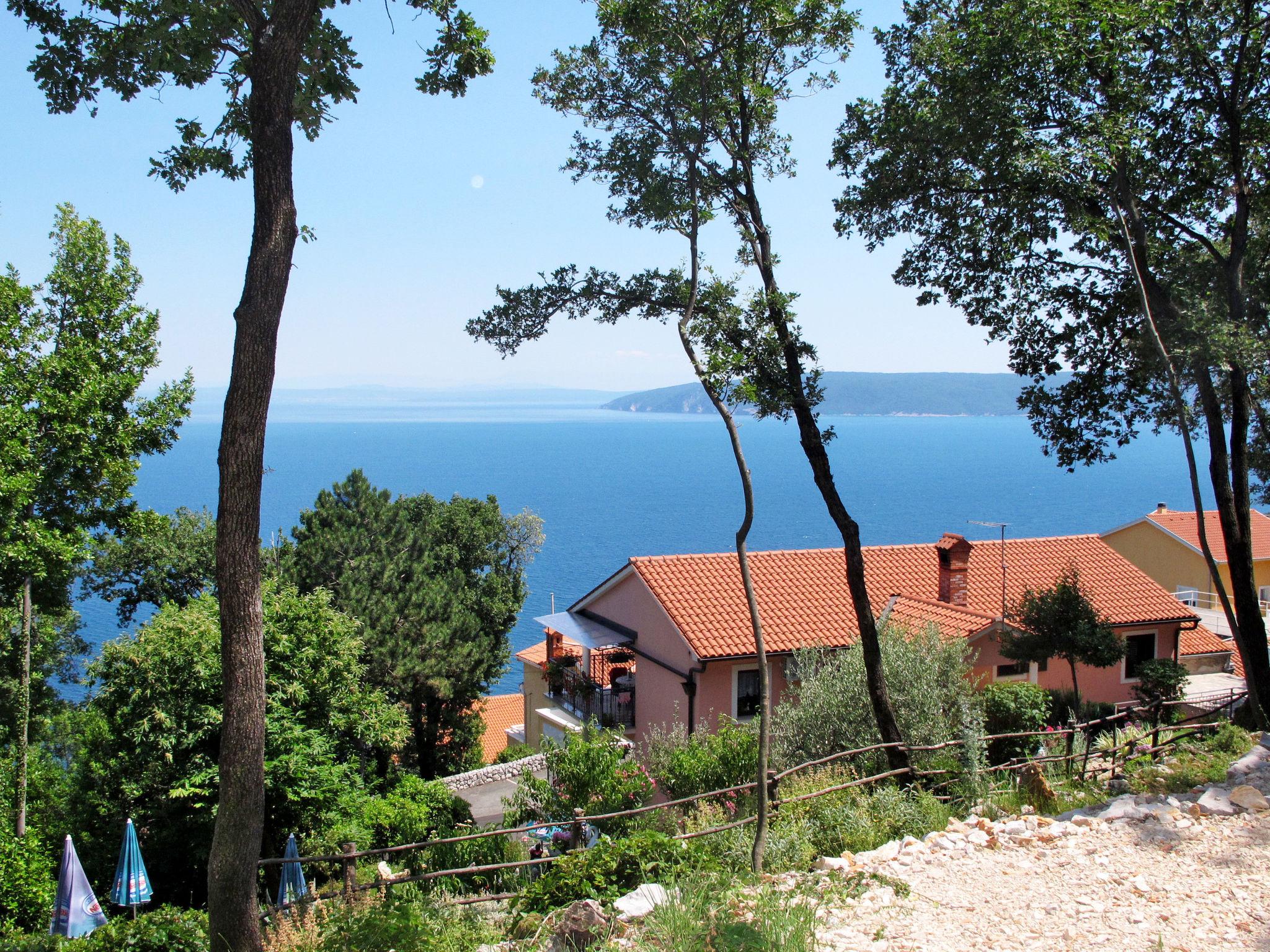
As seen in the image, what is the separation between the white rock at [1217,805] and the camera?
727cm

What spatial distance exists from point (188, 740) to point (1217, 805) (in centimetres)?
1405

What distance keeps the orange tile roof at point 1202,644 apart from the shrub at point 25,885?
2599 centimetres

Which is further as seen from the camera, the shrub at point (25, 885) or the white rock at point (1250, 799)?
the shrub at point (25, 885)

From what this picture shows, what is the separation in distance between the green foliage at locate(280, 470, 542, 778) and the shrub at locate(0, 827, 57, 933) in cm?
1104

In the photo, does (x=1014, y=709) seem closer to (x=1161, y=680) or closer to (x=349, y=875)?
(x=1161, y=680)

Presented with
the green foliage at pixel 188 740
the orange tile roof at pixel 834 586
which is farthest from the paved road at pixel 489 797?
the green foliage at pixel 188 740

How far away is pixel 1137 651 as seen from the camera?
21344 mm

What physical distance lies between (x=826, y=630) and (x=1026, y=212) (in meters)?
10.4

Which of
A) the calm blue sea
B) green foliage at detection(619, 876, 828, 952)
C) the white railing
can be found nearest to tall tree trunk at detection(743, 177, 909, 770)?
green foliage at detection(619, 876, 828, 952)

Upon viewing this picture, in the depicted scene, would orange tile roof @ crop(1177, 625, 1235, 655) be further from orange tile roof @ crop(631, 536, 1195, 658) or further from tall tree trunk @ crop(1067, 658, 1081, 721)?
tall tree trunk @ crop(1067, 658, 1081, 721)

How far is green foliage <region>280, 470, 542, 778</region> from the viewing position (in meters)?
27.0

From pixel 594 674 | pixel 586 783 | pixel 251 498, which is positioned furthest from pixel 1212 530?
pixel 251 498

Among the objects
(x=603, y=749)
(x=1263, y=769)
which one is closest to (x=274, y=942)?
(x=603, y=749)

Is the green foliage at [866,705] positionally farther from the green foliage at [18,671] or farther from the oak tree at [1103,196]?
the green foliage at [18,671]
